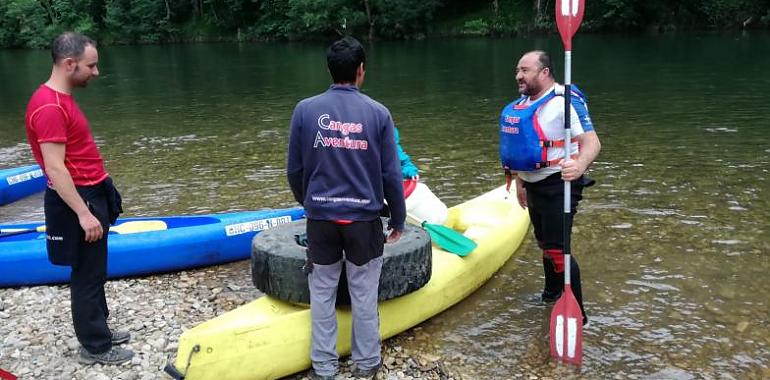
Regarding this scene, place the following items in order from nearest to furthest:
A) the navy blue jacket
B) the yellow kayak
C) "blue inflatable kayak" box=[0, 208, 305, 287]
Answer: the navy blue jacket → the yellow kayak → "blue inflatable kayak" box=[0, 208, 305, 287]

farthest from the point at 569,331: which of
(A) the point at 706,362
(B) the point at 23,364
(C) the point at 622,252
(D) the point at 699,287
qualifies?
(B) the point at 23,364

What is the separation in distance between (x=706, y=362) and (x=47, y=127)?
391cm

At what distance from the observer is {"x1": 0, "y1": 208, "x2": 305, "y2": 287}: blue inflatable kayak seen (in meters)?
5.27

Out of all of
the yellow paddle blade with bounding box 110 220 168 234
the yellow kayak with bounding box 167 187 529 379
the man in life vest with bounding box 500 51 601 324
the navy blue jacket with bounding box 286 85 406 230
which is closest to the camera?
the navy blue jacket with bounding box 286 85 406 230

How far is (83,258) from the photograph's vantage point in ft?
12.4

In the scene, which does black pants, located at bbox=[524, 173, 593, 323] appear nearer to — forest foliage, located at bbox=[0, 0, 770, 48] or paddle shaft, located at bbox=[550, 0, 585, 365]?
paddle shaft, located at bbox=[550, 0, 585, 365]

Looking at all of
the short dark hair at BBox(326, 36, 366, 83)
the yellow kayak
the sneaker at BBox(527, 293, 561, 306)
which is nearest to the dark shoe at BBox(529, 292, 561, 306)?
the sneaker at BBox(527, 293, 561, 306)

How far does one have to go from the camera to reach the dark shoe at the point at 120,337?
418 cm

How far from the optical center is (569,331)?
4039 mm

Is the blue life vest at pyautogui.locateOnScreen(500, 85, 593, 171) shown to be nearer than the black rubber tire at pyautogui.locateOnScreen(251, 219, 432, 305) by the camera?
No

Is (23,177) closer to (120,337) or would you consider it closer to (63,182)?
(120,337)

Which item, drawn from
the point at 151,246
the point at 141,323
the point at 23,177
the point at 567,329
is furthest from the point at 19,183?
the point at 567,329

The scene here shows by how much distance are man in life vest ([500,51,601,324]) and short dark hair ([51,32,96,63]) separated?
2.42 meters

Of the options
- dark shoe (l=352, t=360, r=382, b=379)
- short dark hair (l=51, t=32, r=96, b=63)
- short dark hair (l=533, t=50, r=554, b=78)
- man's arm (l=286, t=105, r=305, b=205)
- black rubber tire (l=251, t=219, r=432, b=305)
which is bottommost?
dark shoe (l=352, t=360, r=382, b=379)
